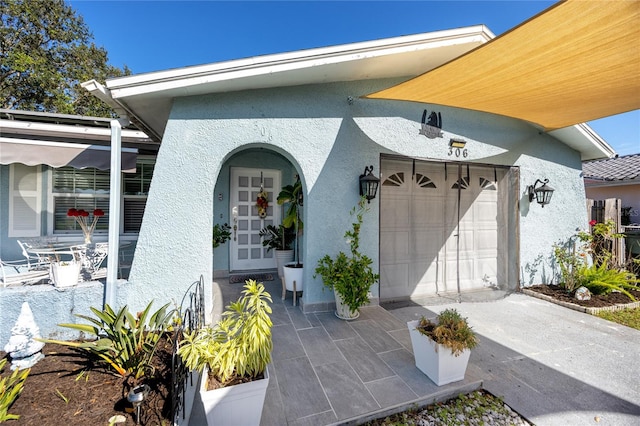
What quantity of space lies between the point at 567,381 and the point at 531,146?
6.30 metres

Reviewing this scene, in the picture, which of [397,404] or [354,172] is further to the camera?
Answer: [354,172]

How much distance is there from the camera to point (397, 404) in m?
2.93

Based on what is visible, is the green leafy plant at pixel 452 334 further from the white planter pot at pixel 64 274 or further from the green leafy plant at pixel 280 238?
the white planter pot at pixel 64 274

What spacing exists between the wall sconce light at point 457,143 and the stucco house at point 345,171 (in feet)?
0.10

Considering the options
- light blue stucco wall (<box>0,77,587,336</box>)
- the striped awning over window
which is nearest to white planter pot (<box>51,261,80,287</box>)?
light blue stucco wall (<box>0,77,587,336</box>)

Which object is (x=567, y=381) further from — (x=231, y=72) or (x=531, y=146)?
(x=231, y=72)

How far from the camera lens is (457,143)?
6.20 meters

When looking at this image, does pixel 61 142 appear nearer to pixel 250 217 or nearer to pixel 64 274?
pixel 64 274

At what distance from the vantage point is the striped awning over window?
4.97 m

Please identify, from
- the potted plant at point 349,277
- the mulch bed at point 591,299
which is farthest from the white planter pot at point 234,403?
the mulch bed at point 591,299

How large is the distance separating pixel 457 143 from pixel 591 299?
17.2ft

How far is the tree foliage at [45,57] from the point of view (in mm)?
15055

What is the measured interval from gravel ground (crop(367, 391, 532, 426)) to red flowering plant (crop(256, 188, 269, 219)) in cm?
615

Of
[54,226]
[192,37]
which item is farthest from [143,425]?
[192,37]
